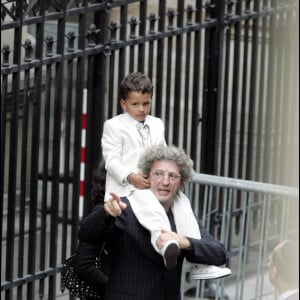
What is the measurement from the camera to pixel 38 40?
7875mm

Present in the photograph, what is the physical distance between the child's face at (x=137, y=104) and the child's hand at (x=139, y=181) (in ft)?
1.35

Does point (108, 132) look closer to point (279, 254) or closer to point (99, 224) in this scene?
point (99, 224)

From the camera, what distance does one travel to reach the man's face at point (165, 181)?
18.9 ft

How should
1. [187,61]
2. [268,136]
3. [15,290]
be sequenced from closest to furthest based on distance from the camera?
[15,290] < [187,61] < [268,136]

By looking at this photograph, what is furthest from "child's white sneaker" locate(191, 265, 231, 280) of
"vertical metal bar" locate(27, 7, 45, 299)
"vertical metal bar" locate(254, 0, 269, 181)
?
"vertical metal bar" locate(254, 0, 269, 181)

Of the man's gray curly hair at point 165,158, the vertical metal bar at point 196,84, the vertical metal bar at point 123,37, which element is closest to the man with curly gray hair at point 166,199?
the man's gray curly hair at point 165,158

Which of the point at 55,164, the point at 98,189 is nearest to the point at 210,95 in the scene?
the point at 55,164

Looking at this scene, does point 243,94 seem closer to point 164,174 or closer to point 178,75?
point 178,75

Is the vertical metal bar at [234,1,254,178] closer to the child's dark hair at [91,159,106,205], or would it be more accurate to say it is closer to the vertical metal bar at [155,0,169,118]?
the vertical metal bar at [155,0,169,118]

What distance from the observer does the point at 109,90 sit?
8539 millimetres

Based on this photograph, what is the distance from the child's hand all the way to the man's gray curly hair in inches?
2.0

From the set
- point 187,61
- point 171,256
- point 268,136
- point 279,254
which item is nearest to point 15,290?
point 187,61

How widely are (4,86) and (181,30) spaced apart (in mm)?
1910

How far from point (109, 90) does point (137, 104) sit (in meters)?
1.80
